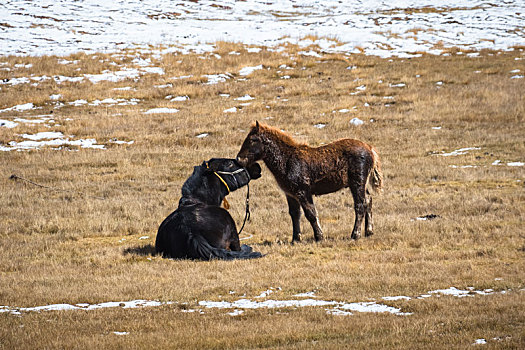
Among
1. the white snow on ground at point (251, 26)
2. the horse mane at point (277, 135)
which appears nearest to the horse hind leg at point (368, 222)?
the horse mane at point (277, 135)

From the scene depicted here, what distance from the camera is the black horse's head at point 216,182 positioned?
1062cm

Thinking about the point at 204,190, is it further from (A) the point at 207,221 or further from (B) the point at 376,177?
(B) the point at 376,177

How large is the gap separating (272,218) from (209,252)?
12.8 ft

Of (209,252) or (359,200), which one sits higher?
(359,200)

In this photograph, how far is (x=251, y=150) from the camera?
10836mm

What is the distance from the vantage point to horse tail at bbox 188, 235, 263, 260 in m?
9.75

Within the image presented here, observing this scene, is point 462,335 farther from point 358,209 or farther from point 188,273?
point 358,209

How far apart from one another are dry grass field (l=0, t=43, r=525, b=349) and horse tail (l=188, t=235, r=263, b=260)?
0.29 meters

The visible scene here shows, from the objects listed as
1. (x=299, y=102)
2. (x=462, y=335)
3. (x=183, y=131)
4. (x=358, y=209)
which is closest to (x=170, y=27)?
(x=299, y=102)

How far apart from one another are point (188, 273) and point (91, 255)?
2.62m

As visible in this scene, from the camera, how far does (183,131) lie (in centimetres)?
2669

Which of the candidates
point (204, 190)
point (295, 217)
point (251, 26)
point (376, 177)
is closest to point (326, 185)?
point (295, 217)

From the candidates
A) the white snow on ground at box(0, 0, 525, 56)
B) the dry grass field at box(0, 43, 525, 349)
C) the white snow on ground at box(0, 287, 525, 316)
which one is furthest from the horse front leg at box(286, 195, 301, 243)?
the white snow on ground at box(0, 0, 525, 56)

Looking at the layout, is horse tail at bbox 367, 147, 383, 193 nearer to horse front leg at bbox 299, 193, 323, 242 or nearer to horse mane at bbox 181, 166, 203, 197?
horse front leg at bbox 299, 193, 323, 242
